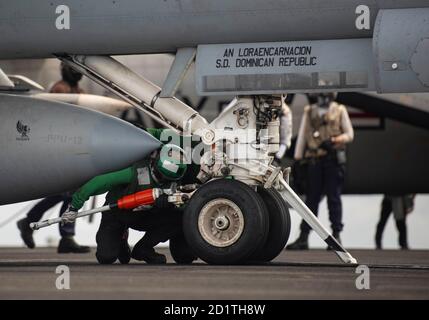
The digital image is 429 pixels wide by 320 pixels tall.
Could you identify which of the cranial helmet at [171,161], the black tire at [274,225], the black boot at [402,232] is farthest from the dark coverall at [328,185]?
the cranial helmet at [171,161]

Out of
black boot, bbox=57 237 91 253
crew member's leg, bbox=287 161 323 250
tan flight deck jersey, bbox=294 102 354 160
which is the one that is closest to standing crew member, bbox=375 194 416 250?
crew member's leg, bbox=287 161 323 250

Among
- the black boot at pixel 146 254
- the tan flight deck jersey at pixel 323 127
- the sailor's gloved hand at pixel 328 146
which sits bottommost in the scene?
the black boot at pixel 146 254

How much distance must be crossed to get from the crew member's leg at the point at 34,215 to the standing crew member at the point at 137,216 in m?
3.82

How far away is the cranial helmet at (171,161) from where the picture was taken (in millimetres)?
12016

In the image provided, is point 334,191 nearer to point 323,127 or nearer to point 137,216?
point 323,127

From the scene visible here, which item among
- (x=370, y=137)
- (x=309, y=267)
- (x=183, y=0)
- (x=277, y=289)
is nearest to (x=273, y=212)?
(x=309, y=267)

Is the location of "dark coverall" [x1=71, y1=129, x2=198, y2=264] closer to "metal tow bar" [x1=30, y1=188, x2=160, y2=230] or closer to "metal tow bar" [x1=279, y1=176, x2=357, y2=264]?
"metal tow bar" [x1=30, y1=188, x2=160, y2=230]

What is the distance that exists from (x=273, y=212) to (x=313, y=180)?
4.37 m

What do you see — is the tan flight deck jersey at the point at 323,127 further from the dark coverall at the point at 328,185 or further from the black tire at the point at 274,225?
the black tire at the point at 274,225

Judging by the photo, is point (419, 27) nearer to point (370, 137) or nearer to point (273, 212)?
point (273, 212)

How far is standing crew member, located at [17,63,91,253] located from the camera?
1569 cm

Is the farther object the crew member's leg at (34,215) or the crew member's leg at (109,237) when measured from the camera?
the crew member's leg at (34,215)

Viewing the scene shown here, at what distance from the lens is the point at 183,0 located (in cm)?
1167

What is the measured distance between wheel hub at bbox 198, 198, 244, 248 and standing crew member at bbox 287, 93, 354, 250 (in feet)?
16.1
